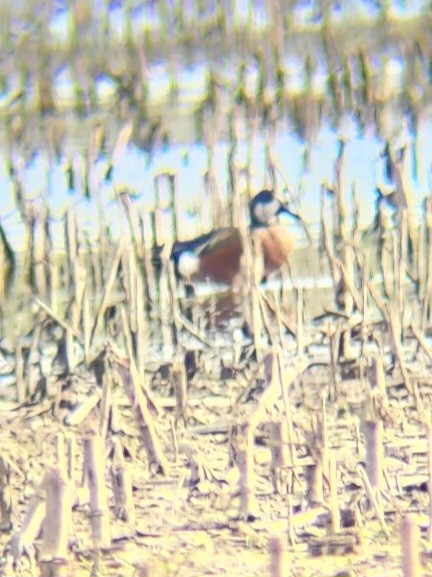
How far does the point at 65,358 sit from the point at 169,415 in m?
0.15

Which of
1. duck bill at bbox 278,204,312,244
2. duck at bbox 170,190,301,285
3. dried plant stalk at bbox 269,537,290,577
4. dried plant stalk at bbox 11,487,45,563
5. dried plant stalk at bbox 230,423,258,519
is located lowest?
dried plant stalk at bbox 269,537,290,577

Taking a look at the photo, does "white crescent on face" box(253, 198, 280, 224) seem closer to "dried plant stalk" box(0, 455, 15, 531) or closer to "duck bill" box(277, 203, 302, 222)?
"duck bill" box(277, 203, 302, 222)

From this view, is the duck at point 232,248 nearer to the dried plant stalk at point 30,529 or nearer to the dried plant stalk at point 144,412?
the dried plant stalk at point 144,412

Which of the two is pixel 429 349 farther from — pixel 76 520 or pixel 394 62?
pixel 76 520

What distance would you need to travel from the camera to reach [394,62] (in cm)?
145

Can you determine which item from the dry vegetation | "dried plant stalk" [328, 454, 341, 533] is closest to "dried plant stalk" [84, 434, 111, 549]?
the dry vegetation

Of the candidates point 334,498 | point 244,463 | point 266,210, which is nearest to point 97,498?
point 244,463

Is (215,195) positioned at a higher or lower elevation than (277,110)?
lower

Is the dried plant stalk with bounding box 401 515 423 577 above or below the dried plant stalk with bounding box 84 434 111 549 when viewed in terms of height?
below

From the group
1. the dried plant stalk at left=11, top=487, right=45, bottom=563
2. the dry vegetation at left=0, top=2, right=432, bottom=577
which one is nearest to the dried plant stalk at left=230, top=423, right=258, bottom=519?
the dry vegetation at left=0, top=2, right=432, bottom=577

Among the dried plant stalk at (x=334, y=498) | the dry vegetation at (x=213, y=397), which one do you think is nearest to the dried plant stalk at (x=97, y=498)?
the dry vegetation at (x=213, y=397)

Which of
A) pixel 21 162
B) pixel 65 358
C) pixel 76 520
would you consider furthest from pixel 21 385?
pixel 21 162

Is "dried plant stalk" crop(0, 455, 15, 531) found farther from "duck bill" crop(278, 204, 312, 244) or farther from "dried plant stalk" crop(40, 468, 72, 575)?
"duck bill" crop(278, 204, 312, 244)

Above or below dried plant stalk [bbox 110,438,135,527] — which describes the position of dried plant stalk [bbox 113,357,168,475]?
above
